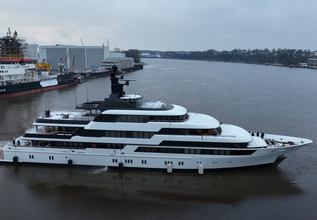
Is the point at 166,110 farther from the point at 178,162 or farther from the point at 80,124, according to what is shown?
the point at 80,124

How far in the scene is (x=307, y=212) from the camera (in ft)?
51.5

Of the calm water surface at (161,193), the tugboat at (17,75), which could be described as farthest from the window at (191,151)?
the tugboat at (17,75)

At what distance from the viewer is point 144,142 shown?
19.4m

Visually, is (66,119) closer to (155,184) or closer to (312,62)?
(155,184)

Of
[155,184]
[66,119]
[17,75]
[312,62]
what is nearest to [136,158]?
[155,184]

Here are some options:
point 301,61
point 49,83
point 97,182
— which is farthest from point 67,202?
point 301,61

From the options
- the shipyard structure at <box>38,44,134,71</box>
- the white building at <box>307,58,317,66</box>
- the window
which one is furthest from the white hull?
the white building at <box>307,58,317,66</box>

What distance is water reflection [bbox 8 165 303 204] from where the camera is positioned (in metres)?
17.5

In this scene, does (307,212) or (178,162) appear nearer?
(307,212)

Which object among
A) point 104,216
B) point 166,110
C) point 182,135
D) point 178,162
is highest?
point 166,110

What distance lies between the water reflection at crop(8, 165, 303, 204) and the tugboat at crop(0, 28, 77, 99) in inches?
1523

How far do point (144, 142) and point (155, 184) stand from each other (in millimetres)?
2417

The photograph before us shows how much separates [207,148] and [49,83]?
52.9 metres

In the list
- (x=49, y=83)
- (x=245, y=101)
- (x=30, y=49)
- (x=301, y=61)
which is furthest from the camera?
(x=301, y=61)
